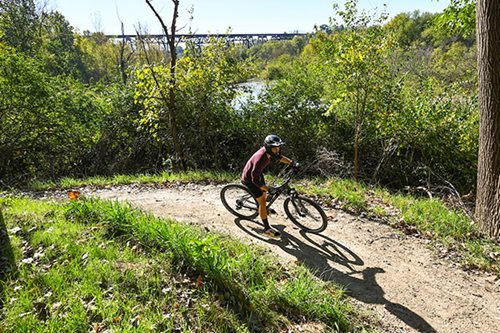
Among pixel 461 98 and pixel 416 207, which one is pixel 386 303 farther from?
pixel 461 98

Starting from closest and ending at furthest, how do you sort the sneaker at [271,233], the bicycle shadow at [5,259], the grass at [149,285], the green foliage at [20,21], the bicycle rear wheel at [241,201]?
the grass at [149,285] < the bicycle shadow at [5,259] < the sneaker at [271,233] < the bicycle rear wheel at [241,201] < the green foliage at [20,21]

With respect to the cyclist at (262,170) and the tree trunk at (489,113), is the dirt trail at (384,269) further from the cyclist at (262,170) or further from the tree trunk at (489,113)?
the tree trunk at (489,113)

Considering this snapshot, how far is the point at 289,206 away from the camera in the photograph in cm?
600

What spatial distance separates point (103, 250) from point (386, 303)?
3891mm

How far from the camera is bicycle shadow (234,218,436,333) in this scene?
405 centimetres

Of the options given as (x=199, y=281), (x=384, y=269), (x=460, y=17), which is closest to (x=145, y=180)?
(x=199, y=281)

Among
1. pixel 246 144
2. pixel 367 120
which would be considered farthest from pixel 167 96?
pixel 367 120

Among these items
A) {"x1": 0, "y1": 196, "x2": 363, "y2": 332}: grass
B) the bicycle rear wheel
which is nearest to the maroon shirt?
the bicycle rear wheel

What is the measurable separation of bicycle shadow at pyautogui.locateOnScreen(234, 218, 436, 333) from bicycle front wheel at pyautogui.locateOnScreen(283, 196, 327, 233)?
162mm

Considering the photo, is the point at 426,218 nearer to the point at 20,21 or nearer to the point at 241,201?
the point at 241,201

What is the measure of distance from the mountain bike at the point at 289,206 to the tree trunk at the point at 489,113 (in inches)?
115

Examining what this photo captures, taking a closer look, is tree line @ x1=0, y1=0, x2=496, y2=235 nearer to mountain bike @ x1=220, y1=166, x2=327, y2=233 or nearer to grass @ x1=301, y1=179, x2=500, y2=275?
grass @ x1=301, y1=179, x2=500, y2=275

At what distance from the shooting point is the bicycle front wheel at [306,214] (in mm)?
5648

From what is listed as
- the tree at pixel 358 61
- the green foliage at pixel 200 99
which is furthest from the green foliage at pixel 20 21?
the tree at pixel 358 61
